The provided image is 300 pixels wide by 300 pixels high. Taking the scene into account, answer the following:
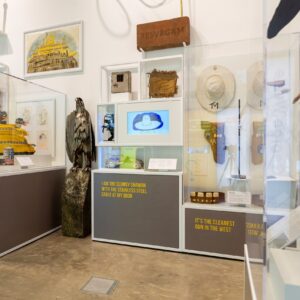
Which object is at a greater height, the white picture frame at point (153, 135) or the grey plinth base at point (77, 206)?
the white picture frame at point (153, 135)

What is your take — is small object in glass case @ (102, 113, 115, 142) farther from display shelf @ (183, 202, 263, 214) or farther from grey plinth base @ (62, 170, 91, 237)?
display shelf @ (183, 202, 263, 214)

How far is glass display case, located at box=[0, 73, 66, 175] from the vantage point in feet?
9.74

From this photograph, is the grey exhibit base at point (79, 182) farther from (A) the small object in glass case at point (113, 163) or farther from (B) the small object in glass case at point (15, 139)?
(B) the small object in glass case at point (15, 139)

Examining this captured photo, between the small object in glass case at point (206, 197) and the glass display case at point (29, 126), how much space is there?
185 centimetres

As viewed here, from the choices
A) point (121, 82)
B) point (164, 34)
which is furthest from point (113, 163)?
point (164, 34)

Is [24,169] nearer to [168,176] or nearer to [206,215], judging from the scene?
[168,176]

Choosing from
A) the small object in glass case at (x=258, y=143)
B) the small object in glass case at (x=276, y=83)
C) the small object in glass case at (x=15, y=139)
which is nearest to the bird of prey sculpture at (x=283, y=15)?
the small object in glass case at (x=276, y=83)

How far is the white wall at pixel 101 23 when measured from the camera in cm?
299

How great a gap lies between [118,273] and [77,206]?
3.73ft

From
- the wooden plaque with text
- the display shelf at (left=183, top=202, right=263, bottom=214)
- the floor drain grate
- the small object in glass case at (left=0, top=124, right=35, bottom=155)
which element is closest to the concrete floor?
the floor drain grate

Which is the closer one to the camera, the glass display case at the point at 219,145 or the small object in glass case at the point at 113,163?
the glass display case at the point at 219,145

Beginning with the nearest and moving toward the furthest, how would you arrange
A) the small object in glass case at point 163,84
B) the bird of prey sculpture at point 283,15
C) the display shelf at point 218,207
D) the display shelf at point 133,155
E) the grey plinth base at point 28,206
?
the bird of prey sculpture at point 283,15
the display shelf at point 218,207
the grey plinth base at point 28,206
the small object in glass case at point 163,84
the display shelf at point 133,155

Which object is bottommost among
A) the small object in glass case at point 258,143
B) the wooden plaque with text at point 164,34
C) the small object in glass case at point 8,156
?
the small object in glass case at point 8,156

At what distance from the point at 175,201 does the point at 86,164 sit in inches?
48.8
